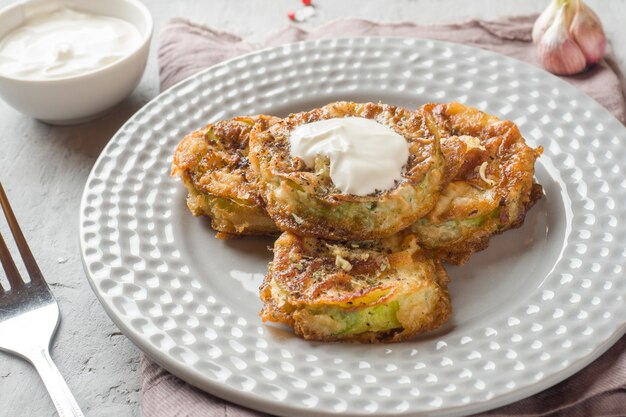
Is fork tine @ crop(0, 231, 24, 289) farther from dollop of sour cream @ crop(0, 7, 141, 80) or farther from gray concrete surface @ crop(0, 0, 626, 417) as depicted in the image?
dollop of sour cream @ crop(0, 7, 141, 80)

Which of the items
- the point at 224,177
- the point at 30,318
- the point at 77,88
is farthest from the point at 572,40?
the point at 30,318

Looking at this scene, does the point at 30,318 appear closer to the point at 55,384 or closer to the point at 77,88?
the point at 55,384

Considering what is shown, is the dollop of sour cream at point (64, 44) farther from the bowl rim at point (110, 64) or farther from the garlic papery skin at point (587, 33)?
the garlic papery skin at point (587, 33)

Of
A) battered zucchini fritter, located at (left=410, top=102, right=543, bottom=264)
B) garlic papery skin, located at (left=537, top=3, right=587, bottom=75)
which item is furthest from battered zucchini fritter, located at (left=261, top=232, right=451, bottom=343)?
garlic papery skin, located at (left=537, top=3, right=587, bottom=75)

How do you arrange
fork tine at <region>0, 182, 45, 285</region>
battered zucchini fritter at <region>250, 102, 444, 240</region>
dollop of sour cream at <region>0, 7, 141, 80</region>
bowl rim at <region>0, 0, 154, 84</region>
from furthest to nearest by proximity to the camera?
dollop of sour cream at <region>0, 7, 141, 80</region>
bowl rim at <region>0, 0, 154, 84</region>
fork tine at <region>0, 182, 45, 285</region>
battered zucchini fritter at <region>250, 102, 444, 240</region>

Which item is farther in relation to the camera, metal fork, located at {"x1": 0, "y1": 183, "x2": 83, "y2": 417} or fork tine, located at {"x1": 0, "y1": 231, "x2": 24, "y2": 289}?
fork tine, located at {"x1": 0, "y1": 231, "x2": 24, "y2": 289}
